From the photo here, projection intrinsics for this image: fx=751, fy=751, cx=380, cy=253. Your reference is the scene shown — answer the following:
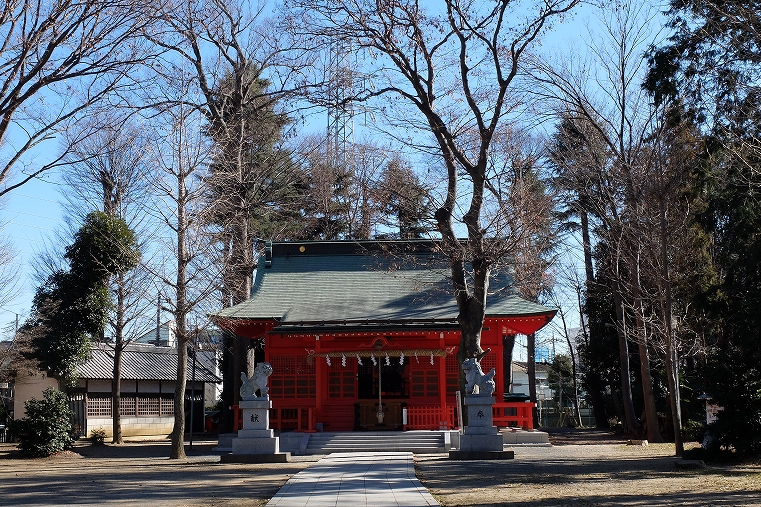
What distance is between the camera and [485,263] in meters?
18.6

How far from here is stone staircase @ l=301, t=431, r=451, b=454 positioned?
66.0 feet

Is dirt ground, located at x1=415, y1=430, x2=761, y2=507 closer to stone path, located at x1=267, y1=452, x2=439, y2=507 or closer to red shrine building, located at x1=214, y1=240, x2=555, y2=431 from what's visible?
stone path, located at x1=267, y1=452, x2=439, y2=507

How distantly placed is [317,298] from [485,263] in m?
7.82

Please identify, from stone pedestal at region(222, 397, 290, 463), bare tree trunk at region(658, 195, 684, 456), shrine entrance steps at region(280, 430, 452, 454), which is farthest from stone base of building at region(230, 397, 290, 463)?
bare tree trunk at region(658, 195, 684, 456)

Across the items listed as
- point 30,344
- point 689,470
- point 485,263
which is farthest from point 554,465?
point 30,344

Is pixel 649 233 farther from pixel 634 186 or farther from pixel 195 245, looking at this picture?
pixel 195 245

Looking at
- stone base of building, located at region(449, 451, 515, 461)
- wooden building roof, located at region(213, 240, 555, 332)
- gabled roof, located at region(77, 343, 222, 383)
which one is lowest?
stone base of building, located at region(449, 451, 515, 461)

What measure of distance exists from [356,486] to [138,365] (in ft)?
86.0

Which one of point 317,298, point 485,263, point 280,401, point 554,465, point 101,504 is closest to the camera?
point 101,504

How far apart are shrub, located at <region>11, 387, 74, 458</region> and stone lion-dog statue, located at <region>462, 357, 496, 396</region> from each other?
12.5 m

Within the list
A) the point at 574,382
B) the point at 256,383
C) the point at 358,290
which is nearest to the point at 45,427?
the point at 256,383

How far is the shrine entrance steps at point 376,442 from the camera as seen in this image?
20109 mm

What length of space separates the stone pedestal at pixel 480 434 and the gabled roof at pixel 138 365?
19.4 metres

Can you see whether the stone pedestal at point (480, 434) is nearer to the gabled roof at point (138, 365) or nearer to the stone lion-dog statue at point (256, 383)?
the stone lion-dog statue at point (256, 383)
